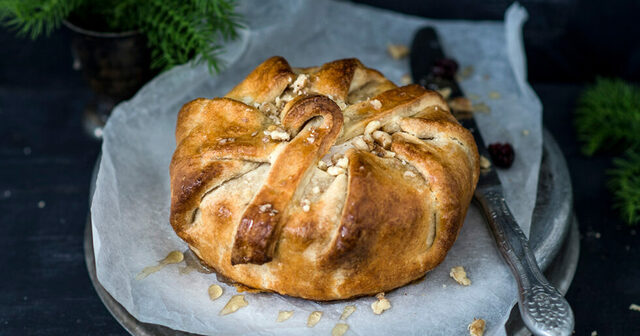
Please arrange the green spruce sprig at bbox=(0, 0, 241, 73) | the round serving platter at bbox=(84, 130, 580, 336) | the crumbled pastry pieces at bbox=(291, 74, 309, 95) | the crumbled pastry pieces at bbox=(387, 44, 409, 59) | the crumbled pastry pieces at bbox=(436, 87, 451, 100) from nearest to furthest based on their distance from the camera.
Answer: the round serving platter at bbox=(84, 130, 580, 336) < the crumbled pastry pieces at bbox=(291, 74, 309, 95) < the green spruce sprig at bbox=(0, 0, 241, 73) < the crumbled pastry pieces at bbox=(436, 87, 451, 100) < the crumbled pastry pieces at bbox=(387, 44, 409, 59)

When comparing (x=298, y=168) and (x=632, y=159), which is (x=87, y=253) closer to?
(x=298, y=168)

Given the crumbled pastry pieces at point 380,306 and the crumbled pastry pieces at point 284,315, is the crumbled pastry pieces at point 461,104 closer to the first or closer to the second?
the crumbled pastry pieces at point 380,306

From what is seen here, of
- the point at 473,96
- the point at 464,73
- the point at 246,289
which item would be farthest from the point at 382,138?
the point at 464,73

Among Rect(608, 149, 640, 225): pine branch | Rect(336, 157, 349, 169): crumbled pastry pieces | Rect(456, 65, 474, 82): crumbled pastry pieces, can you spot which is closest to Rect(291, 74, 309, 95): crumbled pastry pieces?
Rect(336, 157, 349, 169): crumbled pastry pieces

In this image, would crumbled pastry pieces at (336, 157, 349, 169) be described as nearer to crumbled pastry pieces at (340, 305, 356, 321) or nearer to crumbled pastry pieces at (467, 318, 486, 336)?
crumbled pastry pieces at (340, 305, 356, 321)

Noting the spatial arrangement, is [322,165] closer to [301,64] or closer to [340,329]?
[340,329]

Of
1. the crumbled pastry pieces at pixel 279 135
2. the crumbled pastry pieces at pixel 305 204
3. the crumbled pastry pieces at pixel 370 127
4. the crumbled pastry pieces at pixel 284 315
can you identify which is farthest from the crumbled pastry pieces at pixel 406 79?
the crumbled pastry pieces at pixel 284 315

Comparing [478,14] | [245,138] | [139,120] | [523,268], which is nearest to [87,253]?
[139,120]
